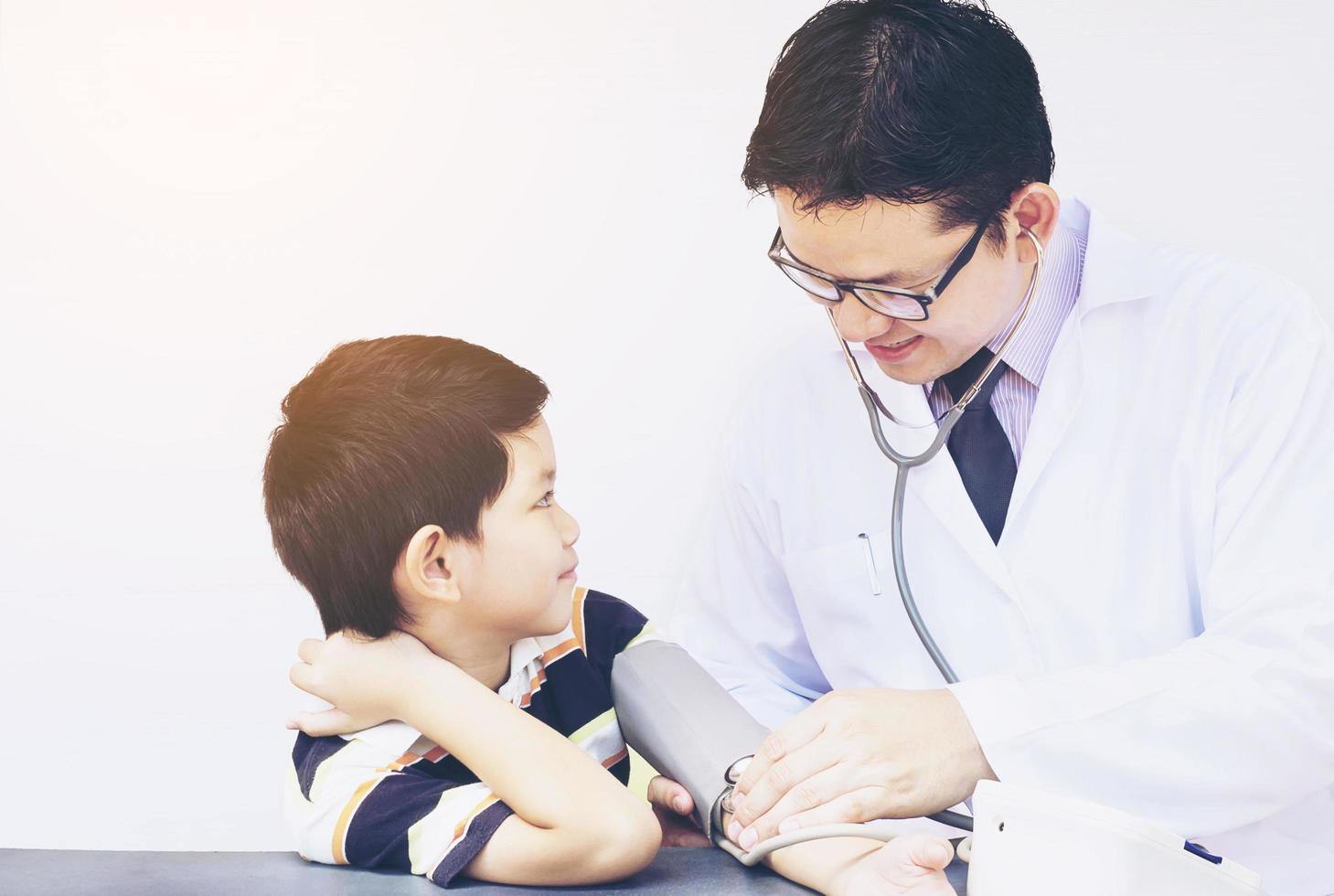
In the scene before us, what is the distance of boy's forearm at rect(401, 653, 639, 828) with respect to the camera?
112 centimetres

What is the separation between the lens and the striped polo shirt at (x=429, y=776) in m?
1.13

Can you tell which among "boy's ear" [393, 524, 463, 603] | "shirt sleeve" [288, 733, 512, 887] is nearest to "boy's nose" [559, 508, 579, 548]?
"boy's ear" [393, 524, 463, 603]

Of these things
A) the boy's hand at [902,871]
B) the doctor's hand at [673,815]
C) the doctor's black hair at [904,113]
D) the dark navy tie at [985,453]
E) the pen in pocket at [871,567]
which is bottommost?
the doctor's hand at [673,815]

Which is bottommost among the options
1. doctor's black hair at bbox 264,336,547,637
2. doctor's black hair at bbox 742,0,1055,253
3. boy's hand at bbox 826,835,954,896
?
boy's hand at bbox 826,835,954,896

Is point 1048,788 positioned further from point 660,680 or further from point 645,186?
point 645,186

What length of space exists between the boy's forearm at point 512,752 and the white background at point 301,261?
82 centimetres

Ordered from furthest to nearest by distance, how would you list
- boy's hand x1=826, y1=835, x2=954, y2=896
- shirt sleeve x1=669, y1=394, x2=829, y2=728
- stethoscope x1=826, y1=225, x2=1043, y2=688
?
shirt sleeve x1=669, y1=394, x2=829, y2=728 < stethoscope x1=826, y1=225, x2=1043, y2=688 < boy's hand x1=826, y1=835, x2=954, y2=896

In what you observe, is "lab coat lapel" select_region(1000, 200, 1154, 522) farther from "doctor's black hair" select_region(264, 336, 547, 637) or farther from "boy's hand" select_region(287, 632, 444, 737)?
"boy's hand" select_region(287, 632, 444, 737)

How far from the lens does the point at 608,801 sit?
1.13m

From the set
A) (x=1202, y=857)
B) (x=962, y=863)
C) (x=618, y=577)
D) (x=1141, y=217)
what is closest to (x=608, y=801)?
(x=962, y=863)

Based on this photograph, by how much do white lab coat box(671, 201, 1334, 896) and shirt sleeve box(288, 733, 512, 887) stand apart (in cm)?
49

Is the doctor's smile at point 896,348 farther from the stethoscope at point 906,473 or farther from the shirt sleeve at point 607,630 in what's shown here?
the shirt sleeve at point 607,630

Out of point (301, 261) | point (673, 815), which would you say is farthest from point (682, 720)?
point (301, 261)

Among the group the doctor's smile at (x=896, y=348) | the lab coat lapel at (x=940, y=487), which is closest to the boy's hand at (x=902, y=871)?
the lab coat lapel at (x=940, y=487)
